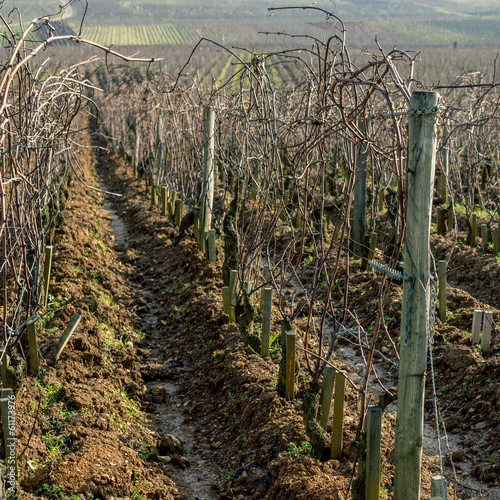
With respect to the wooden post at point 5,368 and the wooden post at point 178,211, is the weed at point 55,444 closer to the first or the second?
the wooden post at point 5,368

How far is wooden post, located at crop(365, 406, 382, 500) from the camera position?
280cm

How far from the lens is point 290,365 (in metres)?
4.21

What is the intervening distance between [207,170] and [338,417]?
486cm

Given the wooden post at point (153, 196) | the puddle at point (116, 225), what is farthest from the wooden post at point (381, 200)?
the puddle at point (116, 225)

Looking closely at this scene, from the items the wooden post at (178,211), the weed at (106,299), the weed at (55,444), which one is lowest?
the weed at (106,299)

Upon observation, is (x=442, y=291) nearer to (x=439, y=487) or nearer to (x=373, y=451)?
(x=373, y=451)

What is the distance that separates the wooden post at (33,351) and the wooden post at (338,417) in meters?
2.28

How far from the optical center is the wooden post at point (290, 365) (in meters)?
4.14

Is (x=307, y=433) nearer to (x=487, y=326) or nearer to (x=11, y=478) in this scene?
(x=11, y=478)

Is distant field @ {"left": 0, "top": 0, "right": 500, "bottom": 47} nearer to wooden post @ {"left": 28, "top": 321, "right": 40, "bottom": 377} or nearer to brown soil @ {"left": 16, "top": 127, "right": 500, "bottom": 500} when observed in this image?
brown soil @ {"left": 16, "top": 127, "right": 500, "bottom": 500}

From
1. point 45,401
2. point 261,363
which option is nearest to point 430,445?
point 261,363

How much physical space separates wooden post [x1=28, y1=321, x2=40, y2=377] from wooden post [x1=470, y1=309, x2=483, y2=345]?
371cm

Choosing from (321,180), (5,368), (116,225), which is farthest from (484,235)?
(116,225)

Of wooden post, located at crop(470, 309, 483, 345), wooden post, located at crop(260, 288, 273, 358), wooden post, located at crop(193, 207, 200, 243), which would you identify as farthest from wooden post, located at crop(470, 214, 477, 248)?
wooden post, located at crop(260, 288, 273, 358)
